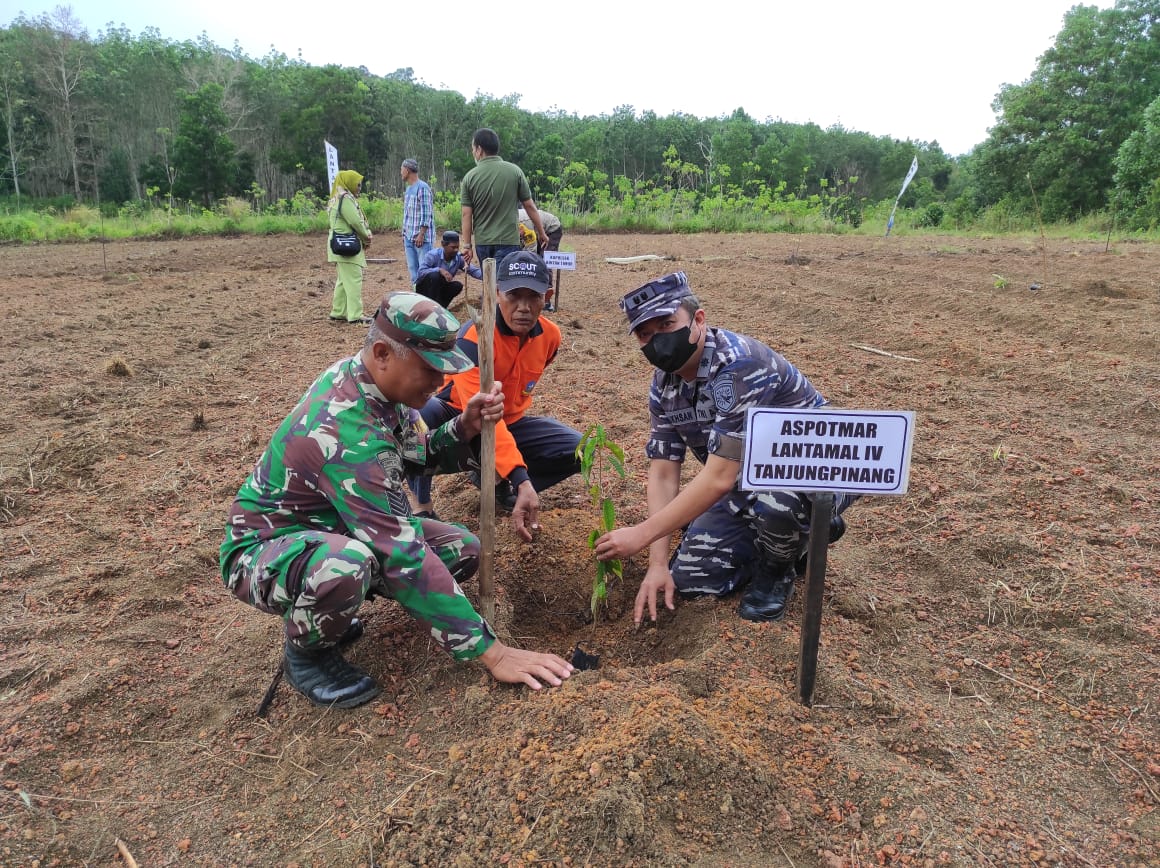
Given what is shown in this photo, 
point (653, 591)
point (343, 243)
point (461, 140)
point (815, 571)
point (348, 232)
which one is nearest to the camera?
point (815, 571)

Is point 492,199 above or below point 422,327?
above

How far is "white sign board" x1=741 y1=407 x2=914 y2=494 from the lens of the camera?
1827 millimetres

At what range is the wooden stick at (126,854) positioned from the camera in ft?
5.69

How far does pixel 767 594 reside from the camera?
2.65 metres

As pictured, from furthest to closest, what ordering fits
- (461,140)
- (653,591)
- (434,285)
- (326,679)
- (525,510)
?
(461,140) → (434,285) → (525,510) → (653,591) → (326,679)

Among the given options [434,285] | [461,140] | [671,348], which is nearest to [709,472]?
[671,348]

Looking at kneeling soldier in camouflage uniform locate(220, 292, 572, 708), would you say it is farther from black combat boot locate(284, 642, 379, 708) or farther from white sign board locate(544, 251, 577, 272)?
white sign board locate(544, 251, 577, 272)

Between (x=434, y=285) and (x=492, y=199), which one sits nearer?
(x=434, y=285)

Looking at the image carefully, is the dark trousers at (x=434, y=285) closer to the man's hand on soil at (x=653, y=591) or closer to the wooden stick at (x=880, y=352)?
the man's hand on soil at (x=653, y=591)

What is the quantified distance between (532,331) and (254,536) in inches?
64.3

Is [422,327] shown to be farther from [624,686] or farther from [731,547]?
[731,547]

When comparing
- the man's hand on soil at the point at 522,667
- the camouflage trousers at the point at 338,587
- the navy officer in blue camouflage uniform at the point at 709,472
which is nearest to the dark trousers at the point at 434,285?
the navy officer in blue camouflage uniform at the point at 709,472

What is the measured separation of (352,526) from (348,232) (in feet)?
20.9

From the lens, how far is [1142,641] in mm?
2395
